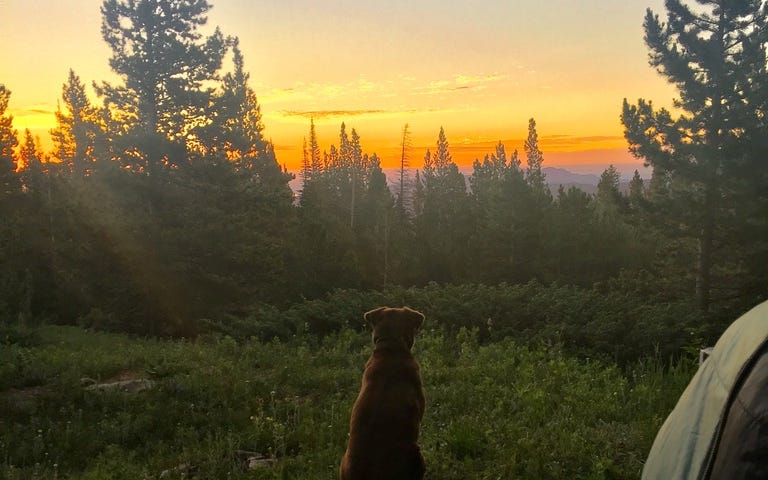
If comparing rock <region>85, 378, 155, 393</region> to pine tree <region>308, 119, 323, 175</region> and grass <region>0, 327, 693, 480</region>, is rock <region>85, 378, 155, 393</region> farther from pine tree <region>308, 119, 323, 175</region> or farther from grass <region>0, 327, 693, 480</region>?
pine tree <region>308, 119, 323, 175</region>

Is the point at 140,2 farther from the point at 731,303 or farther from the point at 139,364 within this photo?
the point at 731,303

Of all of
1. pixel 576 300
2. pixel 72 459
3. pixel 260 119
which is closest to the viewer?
pixel 72 459

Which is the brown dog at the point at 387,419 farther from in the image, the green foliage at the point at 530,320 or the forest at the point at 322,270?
the green foliage at the point at 530,320

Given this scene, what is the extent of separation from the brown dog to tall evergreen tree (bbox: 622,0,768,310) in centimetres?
1943

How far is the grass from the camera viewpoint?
5.22 meters

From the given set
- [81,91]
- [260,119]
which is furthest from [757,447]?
[81,91]

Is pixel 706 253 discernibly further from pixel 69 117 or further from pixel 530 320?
pixel 69 117

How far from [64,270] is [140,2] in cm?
1318

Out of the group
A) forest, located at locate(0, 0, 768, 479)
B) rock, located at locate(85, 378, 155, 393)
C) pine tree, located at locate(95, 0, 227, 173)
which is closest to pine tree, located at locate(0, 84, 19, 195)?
forest, located at locate(0, 0, 768, 479)

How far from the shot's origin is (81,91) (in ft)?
167

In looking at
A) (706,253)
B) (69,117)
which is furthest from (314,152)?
(706,253)

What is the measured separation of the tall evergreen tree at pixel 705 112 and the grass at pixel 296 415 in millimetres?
14488

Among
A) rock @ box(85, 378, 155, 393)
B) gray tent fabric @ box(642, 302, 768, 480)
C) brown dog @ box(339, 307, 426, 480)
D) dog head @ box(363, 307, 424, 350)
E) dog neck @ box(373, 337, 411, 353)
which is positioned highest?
gray tent fabric @ box(642, 302, 768, 480)

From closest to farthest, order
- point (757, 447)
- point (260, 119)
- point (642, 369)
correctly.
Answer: point (757, 447) < point (642, 369) < point (260, 119)
